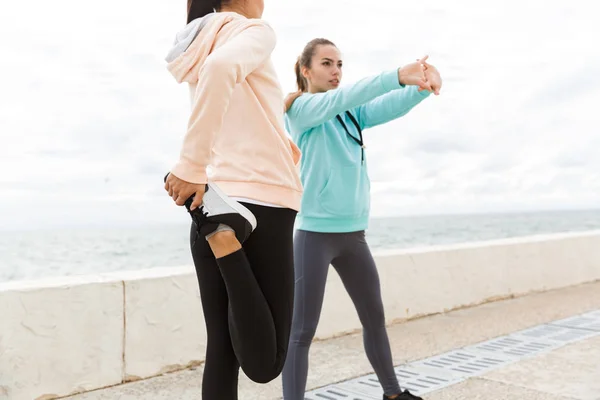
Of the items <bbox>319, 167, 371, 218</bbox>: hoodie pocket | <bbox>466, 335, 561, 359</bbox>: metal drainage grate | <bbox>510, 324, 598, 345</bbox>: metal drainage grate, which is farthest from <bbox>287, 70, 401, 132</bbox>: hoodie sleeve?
<bbox>510, 324, 598, 345</bbox>: metal drainage grate

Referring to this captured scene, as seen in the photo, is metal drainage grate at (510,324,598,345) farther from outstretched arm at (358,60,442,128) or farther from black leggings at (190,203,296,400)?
black leggings at (190,203,296,400)

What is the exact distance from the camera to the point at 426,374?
4008mm

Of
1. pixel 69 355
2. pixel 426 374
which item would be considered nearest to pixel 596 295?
pixel 426 374

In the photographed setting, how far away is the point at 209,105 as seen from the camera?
161 cm

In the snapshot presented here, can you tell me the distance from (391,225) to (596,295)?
263ft

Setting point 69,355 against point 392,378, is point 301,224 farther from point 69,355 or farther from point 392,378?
point 69,355

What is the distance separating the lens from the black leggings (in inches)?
65.9

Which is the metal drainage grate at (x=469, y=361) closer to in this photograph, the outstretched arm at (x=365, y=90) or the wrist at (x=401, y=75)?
the outstretched arm at (x=365, y=90)

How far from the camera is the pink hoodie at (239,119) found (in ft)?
5.33

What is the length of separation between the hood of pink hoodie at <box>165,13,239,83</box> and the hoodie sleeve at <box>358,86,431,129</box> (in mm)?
1344

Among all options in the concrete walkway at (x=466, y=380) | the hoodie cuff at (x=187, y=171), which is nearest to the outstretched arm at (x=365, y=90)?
the hoodie cuff at (x=187, y=171)

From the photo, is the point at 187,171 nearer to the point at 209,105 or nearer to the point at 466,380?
the point at 209,105

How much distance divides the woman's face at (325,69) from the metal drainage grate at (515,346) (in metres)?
2.52

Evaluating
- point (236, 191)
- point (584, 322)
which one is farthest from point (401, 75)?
point (584, 322)
